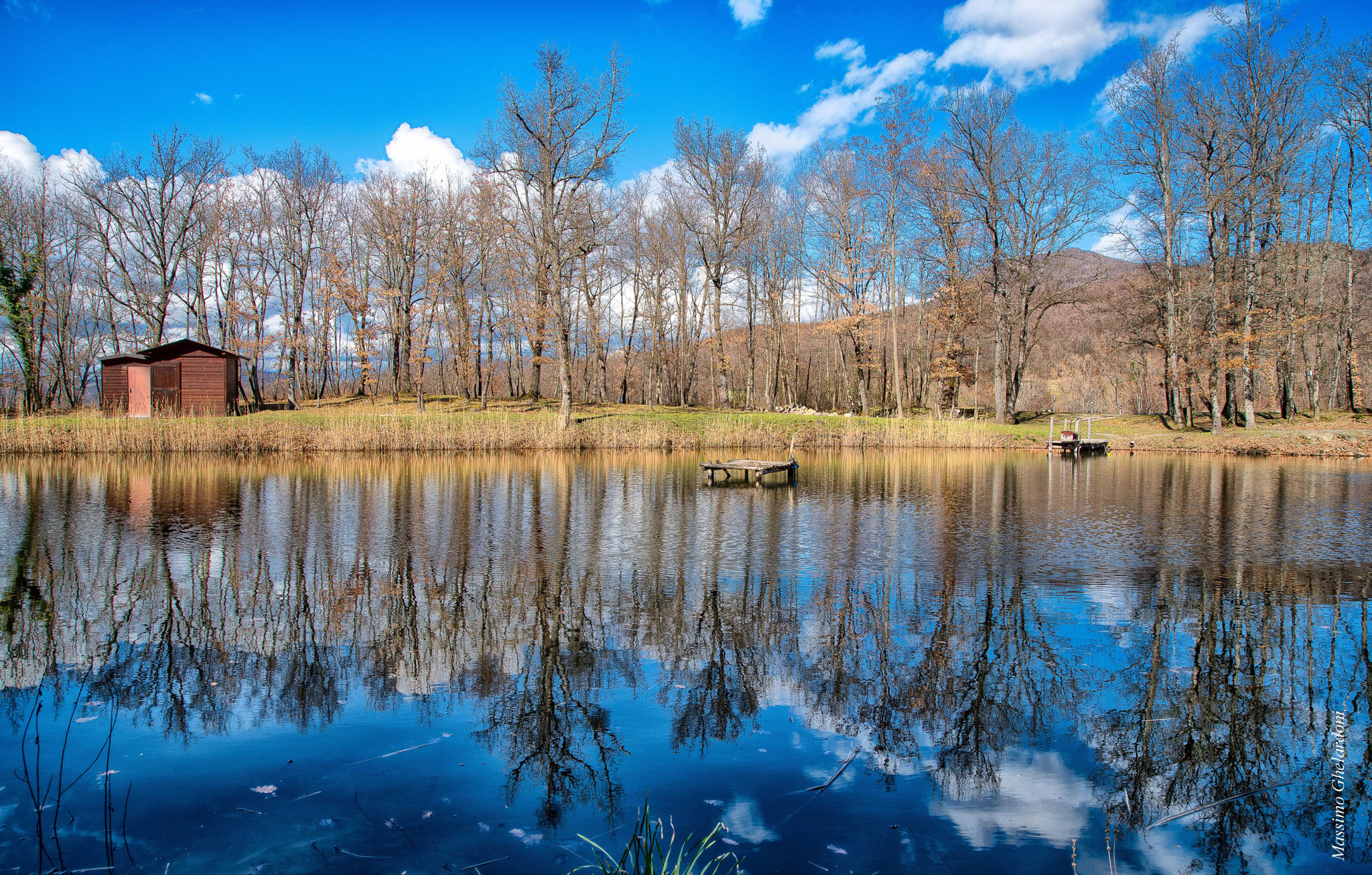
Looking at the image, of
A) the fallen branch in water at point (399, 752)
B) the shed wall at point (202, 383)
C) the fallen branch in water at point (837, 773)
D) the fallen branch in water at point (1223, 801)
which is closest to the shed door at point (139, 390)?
the shed wall at point (202, 383)

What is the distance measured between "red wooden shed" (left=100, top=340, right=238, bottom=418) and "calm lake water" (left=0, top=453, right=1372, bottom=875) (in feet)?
106

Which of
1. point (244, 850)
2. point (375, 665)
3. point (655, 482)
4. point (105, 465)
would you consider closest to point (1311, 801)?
point (244, 850)

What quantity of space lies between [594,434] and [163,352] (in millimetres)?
25746

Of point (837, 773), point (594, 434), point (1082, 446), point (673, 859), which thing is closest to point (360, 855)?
point (673, 859)

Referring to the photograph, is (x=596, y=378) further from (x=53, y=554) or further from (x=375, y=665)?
(x=375, y=665)

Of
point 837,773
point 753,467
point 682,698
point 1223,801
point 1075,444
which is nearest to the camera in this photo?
point 1223,801

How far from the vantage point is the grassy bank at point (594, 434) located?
92.6 ft

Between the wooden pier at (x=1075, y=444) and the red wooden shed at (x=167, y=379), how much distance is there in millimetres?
40938

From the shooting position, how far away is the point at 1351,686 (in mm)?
5957

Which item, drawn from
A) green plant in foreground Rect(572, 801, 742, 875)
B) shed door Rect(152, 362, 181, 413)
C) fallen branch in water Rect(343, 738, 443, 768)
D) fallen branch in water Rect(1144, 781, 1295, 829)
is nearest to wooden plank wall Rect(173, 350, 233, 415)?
shed door Rect(152, 362, 181, 413)

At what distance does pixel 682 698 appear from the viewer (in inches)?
228

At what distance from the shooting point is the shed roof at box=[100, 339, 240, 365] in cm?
4034

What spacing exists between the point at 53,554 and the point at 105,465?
15.3m

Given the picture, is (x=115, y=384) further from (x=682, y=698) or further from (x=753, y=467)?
(x=682, y=698)
